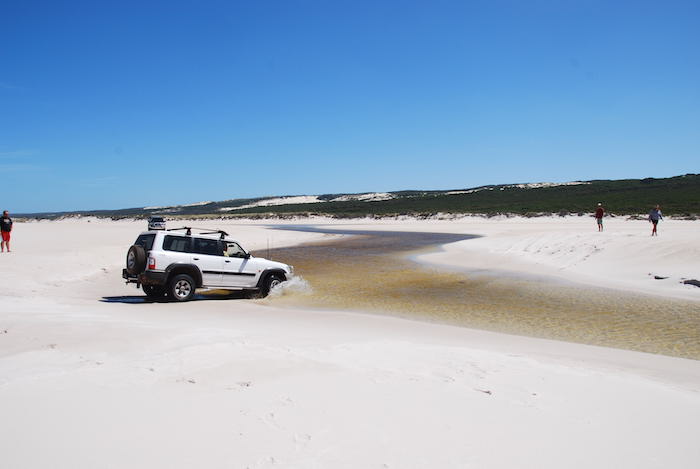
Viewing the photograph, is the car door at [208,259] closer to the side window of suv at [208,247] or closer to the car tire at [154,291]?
the side window of suv at [208,247]

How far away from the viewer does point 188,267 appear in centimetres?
1323

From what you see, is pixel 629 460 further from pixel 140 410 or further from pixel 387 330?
pixel 387 330

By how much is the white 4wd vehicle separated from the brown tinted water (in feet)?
3.82

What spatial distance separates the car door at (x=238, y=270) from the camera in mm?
14039

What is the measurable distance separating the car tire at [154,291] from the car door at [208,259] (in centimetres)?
114

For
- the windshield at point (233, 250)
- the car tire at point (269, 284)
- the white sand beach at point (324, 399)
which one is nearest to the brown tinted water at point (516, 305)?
the car tire at point (269, 284)

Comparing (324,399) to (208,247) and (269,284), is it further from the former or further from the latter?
(269,284)

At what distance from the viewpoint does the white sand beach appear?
3.81 m

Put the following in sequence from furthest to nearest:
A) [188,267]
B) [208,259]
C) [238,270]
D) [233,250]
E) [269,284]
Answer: [233,250] < [269,284] < [238,270] < [208,259] < [188,267]

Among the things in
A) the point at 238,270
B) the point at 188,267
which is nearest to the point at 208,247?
the point at 188,267

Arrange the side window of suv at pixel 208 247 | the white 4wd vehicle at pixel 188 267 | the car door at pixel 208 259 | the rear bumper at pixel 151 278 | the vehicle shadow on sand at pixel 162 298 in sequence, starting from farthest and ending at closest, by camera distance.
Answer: the side window of suv at pixel 208 247
the car door at pixel 208 259
the vehicle shadow on sand at pixel 162 298
the white 4wd vehicle at pixel 188 267
the rear bumper at pixel 151 278

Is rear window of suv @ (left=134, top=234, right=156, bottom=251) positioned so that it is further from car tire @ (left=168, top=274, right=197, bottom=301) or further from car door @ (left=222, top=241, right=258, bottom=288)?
car door @ (left=222, top=241, right=258, bottom=288)

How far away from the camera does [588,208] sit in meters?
61.8

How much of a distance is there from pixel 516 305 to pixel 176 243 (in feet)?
30.2
